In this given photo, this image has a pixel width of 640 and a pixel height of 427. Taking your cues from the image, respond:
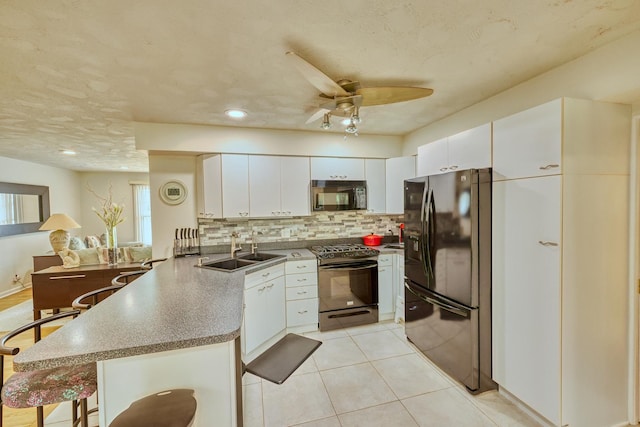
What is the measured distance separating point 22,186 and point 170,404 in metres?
6.66

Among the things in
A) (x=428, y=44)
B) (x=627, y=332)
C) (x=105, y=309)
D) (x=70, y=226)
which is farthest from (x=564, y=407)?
(x=70, y=226)

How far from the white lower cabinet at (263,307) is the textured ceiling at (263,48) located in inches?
66.2

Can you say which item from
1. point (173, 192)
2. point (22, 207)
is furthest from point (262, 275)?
point (22, 207)

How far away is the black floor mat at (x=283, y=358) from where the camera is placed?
2.49m

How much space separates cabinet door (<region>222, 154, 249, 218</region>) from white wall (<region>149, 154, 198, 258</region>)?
51 centimetres

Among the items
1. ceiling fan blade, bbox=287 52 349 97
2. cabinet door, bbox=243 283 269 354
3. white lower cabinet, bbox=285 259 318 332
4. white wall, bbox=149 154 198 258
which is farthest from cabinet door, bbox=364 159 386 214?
white wall, bbox=149 154 198 258

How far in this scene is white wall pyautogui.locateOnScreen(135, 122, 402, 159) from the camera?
3037mm

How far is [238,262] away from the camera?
123 inches

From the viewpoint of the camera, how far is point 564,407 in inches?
65.7

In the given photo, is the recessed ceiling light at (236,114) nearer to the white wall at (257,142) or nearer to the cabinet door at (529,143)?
the white wall at (257,142)

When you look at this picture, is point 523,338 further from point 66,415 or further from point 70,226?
point 70,226

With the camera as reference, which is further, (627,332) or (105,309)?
(627,332)

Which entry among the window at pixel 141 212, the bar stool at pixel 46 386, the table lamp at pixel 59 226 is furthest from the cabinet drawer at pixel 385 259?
the window at pixel 141 212

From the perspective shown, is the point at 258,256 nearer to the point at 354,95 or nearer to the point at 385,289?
the point at 385,289
